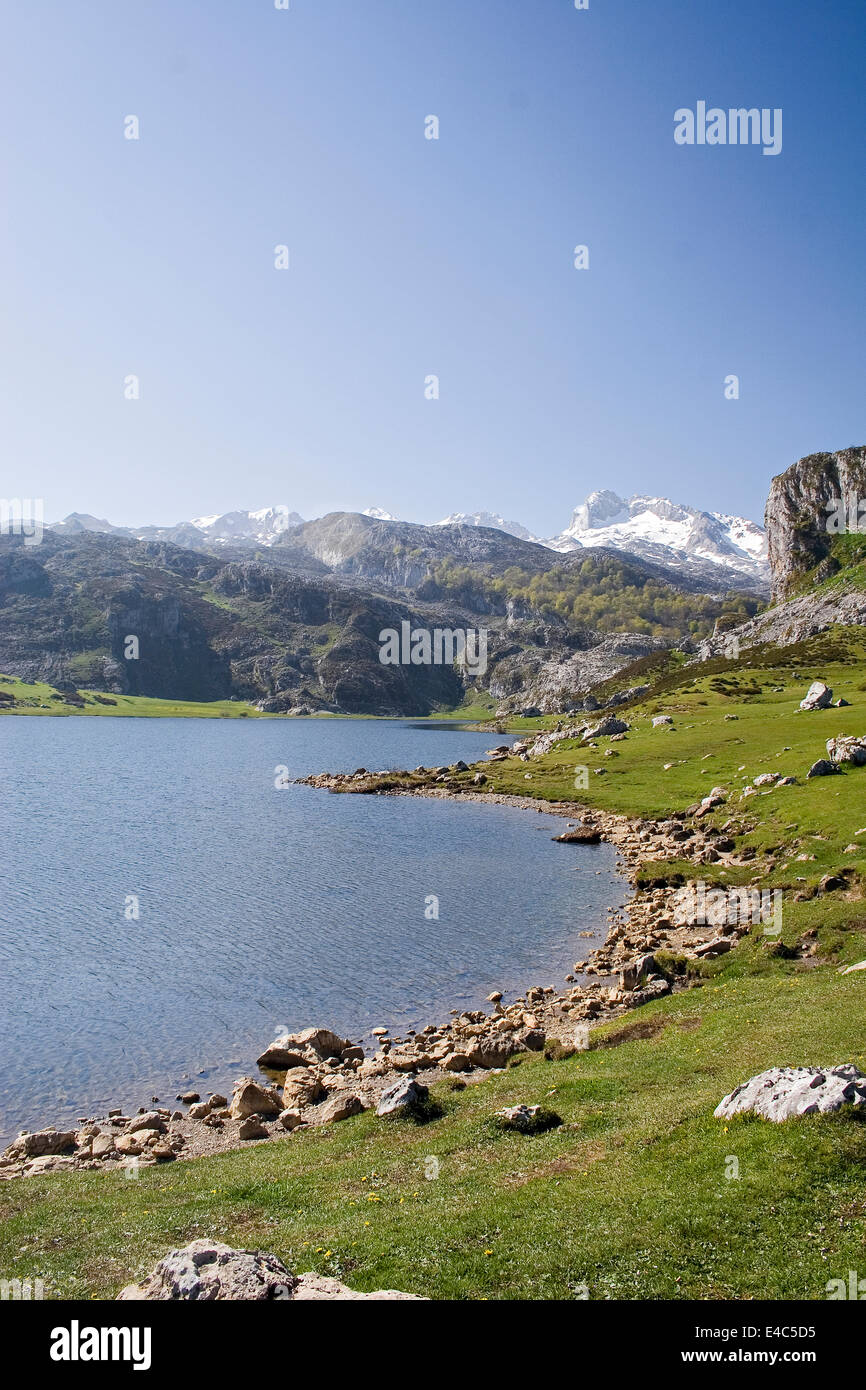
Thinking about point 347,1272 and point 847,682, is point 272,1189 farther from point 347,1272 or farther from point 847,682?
point 847,682

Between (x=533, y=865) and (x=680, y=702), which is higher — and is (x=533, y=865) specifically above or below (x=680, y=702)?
below

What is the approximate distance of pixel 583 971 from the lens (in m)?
44.4

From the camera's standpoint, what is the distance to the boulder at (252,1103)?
28750 millimetres

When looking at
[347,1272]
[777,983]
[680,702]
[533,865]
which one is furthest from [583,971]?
[680,702]

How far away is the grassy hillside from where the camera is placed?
13734 millimetres

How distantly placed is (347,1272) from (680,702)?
5373 inches

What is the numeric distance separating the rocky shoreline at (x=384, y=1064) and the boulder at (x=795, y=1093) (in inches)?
424

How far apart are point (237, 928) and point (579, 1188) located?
38.3m

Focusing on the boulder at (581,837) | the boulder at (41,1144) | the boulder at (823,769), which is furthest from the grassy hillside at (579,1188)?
the boulder at (581,837)

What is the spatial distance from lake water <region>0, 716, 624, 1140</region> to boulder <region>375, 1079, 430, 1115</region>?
918 cm

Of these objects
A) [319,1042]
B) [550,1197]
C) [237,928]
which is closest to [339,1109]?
[319,1042]

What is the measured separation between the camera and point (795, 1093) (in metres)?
17.9

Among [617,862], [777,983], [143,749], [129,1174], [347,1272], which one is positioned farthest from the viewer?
[143,749]

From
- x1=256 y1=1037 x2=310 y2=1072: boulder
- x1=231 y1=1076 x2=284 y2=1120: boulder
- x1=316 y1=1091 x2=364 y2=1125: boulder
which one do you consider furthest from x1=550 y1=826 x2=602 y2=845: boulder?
x1=316 y1=1091 x2=364 y2=1125: boulder
